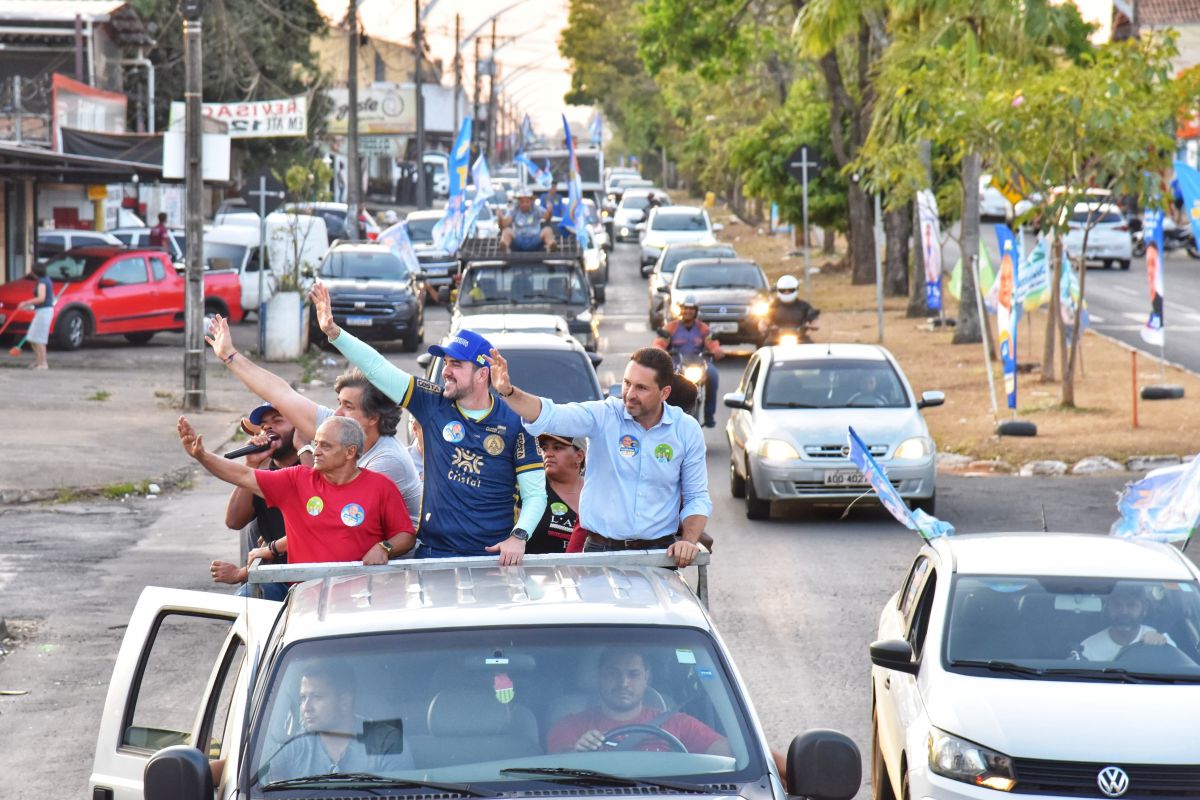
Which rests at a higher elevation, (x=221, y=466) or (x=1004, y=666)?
(x=221, y=466)

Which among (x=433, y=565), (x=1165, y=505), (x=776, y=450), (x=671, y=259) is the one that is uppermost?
(x=671, y=259)

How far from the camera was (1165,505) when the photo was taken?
1181 centimetres

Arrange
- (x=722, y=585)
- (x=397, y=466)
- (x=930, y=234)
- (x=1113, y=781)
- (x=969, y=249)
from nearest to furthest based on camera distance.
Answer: (x=1113, y=781) → (x=397, y=466) → (x=722, y=585) → (x=969, y=249) → (x=930, y=234)

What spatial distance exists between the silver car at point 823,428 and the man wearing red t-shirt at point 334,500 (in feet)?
29.7

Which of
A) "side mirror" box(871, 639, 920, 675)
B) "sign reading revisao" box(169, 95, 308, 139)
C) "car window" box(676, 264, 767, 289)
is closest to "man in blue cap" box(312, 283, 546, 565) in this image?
"side mirror" box(871, 639, 920, 675)

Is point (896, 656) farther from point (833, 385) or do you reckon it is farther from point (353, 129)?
point (353, 129)

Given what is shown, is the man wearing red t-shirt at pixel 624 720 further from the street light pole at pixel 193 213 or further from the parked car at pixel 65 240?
the parked car at pixel 65 240

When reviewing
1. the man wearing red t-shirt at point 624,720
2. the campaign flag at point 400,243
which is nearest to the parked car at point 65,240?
the campaign flag at point 400,243

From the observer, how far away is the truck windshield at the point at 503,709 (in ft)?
15.4

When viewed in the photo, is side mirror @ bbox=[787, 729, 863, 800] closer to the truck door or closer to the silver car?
the truck door

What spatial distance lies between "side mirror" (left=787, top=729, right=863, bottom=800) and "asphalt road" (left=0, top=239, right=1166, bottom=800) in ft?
11.6

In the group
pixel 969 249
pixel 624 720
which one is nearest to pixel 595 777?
pixel 624 720

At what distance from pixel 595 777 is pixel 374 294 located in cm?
2722

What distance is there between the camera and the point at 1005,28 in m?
28.2
